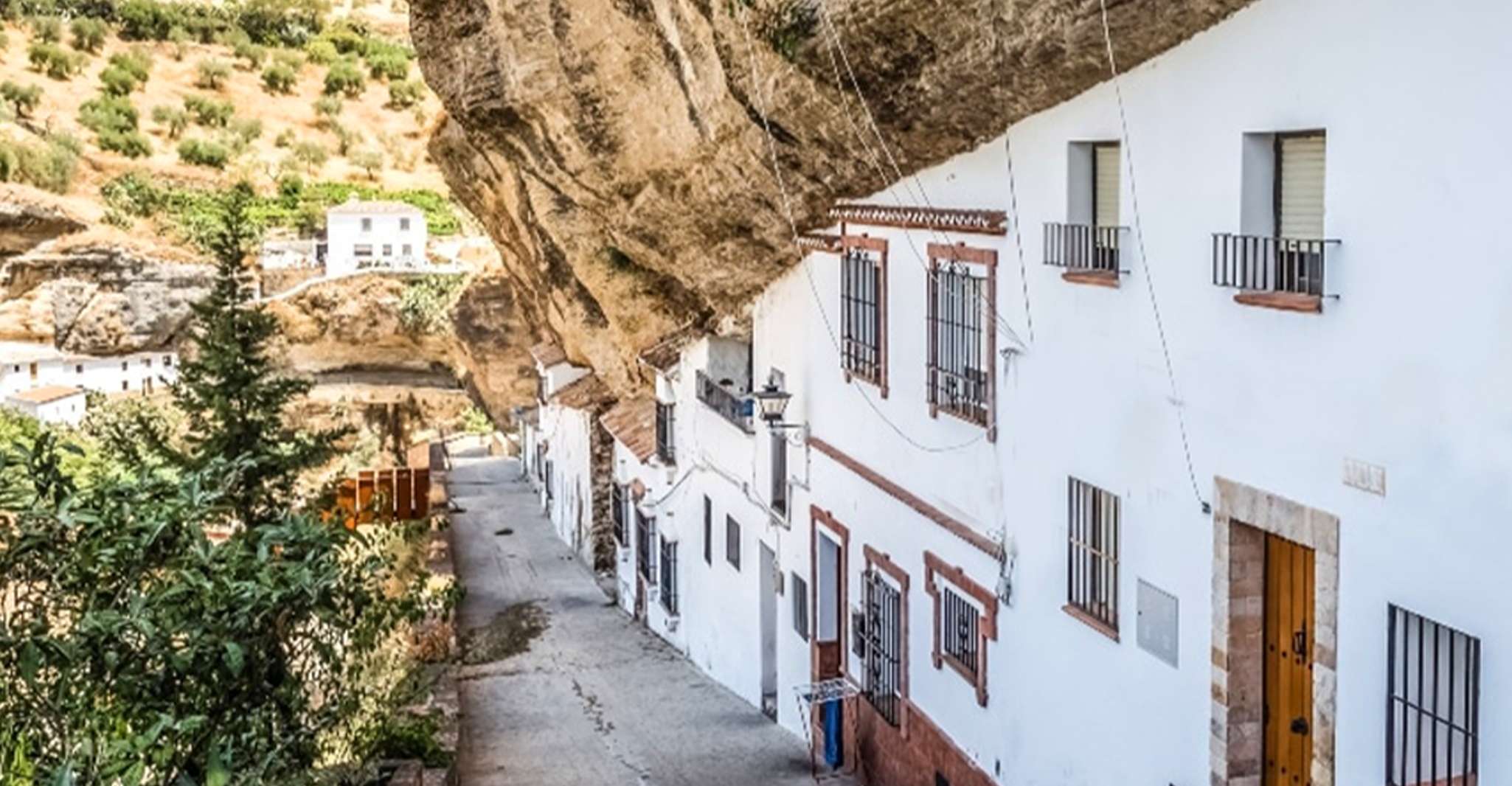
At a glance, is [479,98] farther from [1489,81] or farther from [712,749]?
[1489,81]

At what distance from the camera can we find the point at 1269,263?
33.4 ft

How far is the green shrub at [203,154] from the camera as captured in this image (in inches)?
Answer: 2729

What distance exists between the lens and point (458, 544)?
126 feet

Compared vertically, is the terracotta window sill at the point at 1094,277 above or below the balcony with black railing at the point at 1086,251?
below

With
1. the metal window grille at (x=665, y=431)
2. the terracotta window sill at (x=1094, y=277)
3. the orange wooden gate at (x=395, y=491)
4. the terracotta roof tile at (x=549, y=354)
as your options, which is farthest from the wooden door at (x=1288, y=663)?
the terracotta roof tile at (x=549, y=354)

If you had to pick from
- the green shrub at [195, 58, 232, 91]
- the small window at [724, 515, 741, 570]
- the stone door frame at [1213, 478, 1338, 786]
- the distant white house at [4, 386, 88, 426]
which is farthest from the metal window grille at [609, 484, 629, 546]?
the green shrub at [195, 58, 232, 91]

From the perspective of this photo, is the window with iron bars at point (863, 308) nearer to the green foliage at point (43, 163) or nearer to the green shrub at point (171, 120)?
the green foliage at point (43, 163)

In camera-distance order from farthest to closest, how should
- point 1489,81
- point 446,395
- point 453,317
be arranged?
point 446,395
point 453,317
point 1489,81

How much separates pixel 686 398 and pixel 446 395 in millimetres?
31455

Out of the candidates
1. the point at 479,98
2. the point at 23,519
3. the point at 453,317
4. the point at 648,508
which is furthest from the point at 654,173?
the point at 453,317

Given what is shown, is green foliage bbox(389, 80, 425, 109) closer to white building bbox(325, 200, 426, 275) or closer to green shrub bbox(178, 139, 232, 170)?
green shrub bbox(178, 139, 232, 170)

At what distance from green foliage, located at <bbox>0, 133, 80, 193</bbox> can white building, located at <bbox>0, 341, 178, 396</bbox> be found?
973 centimetres

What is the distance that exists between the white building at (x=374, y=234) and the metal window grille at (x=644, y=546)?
28100 millimetres

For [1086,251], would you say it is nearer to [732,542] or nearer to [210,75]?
[732,542]
